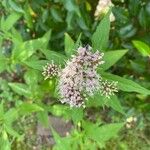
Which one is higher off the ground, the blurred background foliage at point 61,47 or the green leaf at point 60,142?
the blurred background foliage at point 61,47

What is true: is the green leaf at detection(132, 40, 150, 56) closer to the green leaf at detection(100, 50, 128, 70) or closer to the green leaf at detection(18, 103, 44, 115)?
the green leaf at detection(100, 50, 128, 70)

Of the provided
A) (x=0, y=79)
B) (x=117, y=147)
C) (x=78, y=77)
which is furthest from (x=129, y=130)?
(x=78, y=77)

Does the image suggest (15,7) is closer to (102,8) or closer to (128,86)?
(102,8)

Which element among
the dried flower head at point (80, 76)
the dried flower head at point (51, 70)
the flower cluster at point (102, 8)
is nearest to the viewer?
the dried flower head at point (80, 76)

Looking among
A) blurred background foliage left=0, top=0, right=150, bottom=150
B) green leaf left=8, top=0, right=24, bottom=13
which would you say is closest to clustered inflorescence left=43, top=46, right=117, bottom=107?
blurred background foliage left=0, top=0, right=150, bottom=150

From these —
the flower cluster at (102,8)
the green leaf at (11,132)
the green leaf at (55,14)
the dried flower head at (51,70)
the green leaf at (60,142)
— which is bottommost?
the green leaf at (60,142)

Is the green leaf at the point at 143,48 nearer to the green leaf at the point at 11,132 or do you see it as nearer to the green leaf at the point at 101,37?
the green leaf at the point at 101,37

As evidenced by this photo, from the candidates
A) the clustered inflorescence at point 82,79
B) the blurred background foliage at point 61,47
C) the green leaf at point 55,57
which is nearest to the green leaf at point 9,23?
the blurred background foliage at point 61,47

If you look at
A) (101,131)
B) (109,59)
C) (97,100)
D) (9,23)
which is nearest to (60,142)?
(101,131)
